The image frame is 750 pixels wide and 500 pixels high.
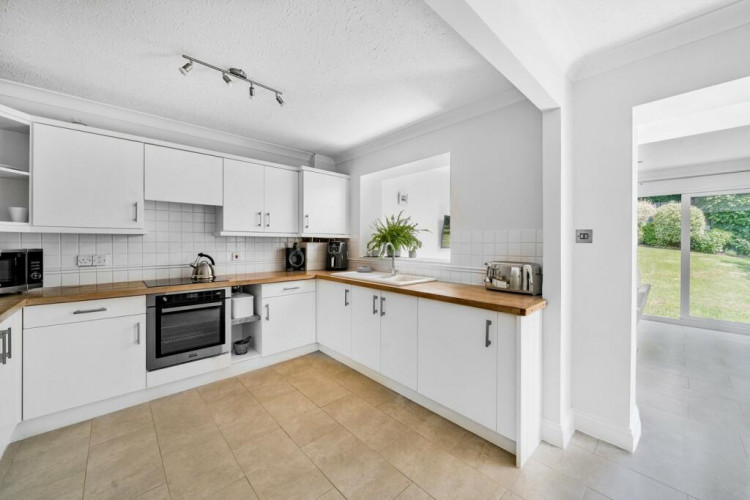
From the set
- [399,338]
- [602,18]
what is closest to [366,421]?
[399,338]

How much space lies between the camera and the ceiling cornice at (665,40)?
4.65 feet

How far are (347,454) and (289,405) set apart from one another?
0.72m

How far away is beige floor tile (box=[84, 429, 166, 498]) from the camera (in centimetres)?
151

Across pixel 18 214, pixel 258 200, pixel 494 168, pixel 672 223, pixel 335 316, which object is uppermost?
pixel 494 168

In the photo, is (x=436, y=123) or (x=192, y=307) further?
(x=436, y=123)

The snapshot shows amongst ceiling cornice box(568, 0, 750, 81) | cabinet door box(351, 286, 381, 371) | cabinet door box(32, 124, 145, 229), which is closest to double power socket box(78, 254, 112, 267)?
cabinet door box(32, 124, 145, 229)

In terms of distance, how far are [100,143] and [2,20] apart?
2.97 ft

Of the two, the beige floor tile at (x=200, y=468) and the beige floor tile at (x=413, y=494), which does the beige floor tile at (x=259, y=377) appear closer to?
the beige floor tile at (x=200, y=468)

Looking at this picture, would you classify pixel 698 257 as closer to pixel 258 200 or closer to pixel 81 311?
pixel 258 200

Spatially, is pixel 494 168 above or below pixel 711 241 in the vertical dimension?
above

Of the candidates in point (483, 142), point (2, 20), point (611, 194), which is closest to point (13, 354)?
point (2, 20)

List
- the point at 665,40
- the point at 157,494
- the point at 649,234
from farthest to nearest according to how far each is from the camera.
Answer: the point at 649,234 → the point at 665,40 → the point at 157,494

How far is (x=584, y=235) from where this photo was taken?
1.90 meters

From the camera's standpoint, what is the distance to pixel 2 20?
1.53m
